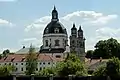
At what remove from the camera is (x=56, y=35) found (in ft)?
391

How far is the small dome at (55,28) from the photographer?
119m

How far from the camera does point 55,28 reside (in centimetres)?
11875

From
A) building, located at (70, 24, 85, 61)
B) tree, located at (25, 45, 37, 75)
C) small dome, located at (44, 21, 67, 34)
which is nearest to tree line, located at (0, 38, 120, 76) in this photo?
tree, located at (25, 45, 37, 75)

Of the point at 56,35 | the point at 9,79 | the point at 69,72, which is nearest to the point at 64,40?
the point at 56,35

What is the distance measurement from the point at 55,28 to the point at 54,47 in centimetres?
554

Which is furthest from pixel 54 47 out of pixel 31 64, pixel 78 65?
pixel 78 65

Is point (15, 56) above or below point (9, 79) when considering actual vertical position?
above

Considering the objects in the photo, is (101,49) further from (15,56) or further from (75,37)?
(15,56)

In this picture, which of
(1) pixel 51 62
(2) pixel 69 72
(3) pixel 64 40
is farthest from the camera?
(3) pixel 64 40

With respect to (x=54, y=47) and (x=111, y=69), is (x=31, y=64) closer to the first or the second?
(x=54, y=47)

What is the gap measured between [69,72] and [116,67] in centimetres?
1093

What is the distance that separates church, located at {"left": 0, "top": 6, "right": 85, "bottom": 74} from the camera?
112375 mm

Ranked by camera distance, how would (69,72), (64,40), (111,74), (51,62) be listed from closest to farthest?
(111,74), (69,72), (51,62), (64,40)

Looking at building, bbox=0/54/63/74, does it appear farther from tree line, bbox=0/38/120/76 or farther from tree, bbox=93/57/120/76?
tree, bbox=93/57/120/76
